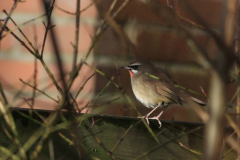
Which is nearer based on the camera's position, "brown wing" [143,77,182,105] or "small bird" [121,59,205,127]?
"brown wing" [143,77,182,105]

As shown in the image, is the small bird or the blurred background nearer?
the blurred background

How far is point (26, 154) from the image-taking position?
2.13ft

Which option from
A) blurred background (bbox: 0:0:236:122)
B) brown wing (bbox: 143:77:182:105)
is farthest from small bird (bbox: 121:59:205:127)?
blurred background (bbox: 0:0:236:122)

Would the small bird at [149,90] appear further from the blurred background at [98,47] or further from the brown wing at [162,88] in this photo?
the blurred background at [98,47]

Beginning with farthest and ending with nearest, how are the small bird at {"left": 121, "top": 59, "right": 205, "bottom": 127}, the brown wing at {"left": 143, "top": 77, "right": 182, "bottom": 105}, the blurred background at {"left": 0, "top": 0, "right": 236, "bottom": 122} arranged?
the small bird at {"left": 121, "top": 59, "right": 205, "bottom": 127} < the brown wing at {"left": 143, "top": 77, "right": 182, "bottom": 105} < the blurred background at {"left": 0, "top": 0, "right": 236, "bottom": 122}

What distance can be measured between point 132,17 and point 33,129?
935 mm

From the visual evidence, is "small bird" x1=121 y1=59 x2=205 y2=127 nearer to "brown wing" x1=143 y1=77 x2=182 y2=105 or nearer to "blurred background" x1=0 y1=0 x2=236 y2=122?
"brown wing" x1=143 y1=77 x2=182 y2=105

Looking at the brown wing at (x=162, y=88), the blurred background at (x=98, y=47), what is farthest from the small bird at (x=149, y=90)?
the blurred background at (x=98, y=47)

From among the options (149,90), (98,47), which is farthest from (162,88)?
(98,47)

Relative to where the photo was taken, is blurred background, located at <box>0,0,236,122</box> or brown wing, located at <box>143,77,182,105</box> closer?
blurred background, located at <box>0,0,236,122</box>

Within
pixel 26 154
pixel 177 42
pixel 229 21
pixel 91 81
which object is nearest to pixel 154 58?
pixel 177 42

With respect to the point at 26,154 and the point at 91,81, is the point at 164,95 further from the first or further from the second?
the point at 26,154

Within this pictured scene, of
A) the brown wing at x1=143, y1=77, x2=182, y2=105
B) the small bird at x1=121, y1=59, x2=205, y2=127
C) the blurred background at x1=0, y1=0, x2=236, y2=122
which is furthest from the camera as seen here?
the small bird at x1=121, y1=59, x2=205, y2=127

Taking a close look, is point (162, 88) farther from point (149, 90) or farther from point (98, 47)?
point (98, 47)
